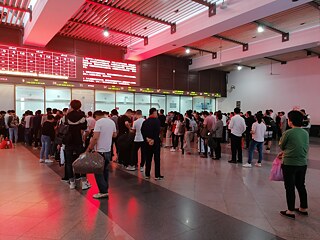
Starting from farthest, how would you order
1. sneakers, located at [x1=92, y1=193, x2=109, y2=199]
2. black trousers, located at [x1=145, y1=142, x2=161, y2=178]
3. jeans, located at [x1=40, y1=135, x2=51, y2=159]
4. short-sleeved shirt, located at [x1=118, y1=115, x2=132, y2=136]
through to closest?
jeans, located at [x1=40, y1=135, x2=51, y2=159] → short-sleeved shirt, located at [x1=118, y1=115, x2=132, y2=136] → black trousers, located at [x1=145, y1=142, x2=161, y2=178] → sneakers, located at [x1=92, y1=193, x2=109, y2=199]

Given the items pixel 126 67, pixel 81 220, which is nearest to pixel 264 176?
pixel 81 220

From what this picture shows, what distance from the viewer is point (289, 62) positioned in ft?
48.1

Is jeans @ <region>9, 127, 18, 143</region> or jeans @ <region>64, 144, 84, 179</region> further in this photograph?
jeans @ <region>9, 127, 18, 143</region>

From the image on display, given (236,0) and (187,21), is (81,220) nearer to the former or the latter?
(236,0)

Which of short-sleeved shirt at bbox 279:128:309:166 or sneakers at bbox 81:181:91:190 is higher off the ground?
short-sleeved shirt at bbox 279:128:309:166

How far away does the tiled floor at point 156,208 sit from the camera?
9.41 feet

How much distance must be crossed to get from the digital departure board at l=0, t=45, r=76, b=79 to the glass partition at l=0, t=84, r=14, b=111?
39.2 inches

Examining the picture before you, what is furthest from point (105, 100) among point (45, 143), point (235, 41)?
point (235, 41)

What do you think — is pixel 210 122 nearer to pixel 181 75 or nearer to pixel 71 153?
pixel 71 153

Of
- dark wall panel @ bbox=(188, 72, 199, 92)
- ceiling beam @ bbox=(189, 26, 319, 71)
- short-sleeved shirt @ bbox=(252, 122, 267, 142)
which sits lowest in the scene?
short-sleeved shirt @ bbox=(252, 122, 267, 142)

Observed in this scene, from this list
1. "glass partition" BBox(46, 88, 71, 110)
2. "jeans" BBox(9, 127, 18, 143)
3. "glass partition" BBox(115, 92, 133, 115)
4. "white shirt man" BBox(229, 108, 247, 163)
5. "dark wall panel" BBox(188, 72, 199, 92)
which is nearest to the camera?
"white shirt man" BBox(229, 108, 247, 163)

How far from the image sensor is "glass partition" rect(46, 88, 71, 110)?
1120cm

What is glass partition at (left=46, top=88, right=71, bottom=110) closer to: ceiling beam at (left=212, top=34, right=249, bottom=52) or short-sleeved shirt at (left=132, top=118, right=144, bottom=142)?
short-sleeved shirt at (left=132, top=118, right=144, bottom=142)

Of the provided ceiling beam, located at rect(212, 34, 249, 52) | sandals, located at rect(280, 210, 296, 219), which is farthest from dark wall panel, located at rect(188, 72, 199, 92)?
sandals, located at rect(280, 210, 296, 219)
